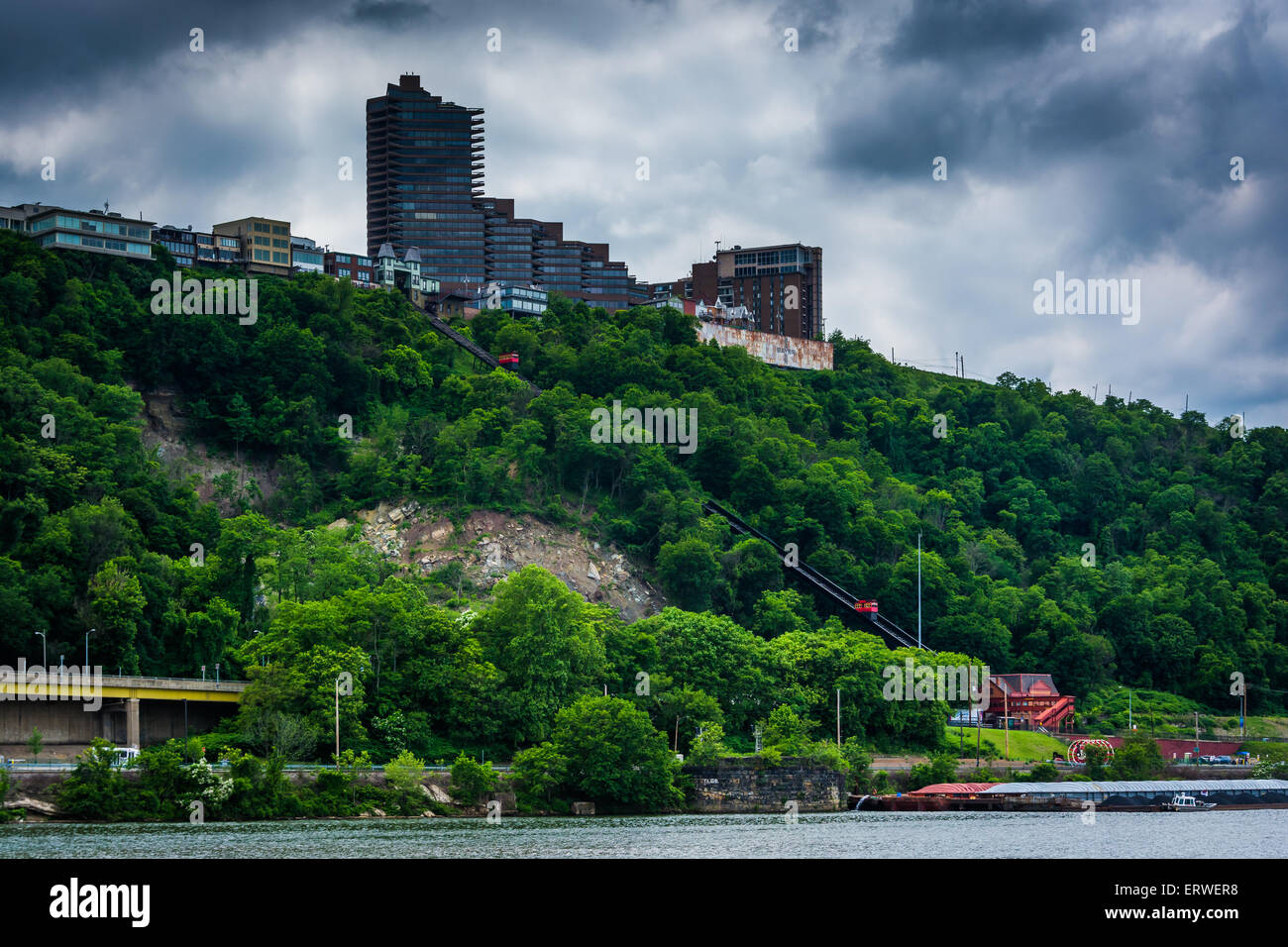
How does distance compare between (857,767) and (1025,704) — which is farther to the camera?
(1025,704)

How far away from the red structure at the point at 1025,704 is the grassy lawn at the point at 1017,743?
4.04m

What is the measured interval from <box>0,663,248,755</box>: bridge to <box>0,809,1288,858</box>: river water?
19.1m

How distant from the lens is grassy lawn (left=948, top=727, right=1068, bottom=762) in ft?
373

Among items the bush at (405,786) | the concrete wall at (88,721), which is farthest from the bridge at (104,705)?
the bush at (405,786)

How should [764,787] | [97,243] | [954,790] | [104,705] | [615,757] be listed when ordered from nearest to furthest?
[615,757]
[104,705]
[764,787]
[954,790]
[97,243]

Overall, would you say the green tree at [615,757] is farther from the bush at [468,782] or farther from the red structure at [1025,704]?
the red structure at [1025,704]

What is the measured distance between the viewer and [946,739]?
4441 inches

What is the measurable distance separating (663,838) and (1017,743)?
63.0m

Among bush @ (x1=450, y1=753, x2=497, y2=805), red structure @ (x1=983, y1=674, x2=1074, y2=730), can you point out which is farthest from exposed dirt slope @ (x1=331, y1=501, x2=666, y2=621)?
bush @ (x1=450, y1=753, x2=497, y2=805)

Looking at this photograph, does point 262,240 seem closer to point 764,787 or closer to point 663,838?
point 764,787

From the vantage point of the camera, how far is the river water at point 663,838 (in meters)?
51.3

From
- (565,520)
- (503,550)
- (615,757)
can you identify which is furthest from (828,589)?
(615,757)

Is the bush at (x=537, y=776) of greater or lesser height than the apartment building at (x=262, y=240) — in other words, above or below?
below

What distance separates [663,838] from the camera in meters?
61.8
